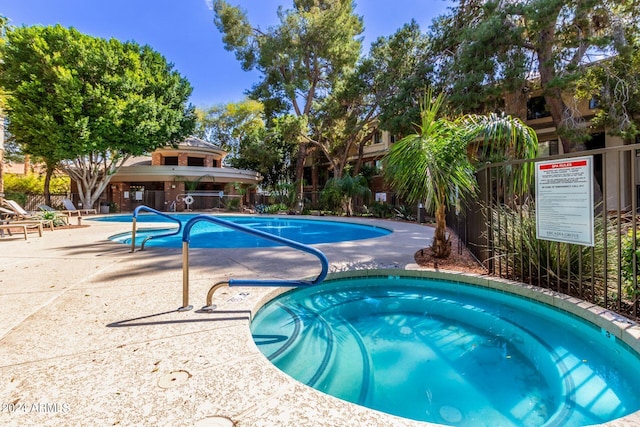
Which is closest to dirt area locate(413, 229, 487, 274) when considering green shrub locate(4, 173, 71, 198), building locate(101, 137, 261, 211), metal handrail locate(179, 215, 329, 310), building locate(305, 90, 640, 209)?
metal handrail locate(179, 215, 329, 310)

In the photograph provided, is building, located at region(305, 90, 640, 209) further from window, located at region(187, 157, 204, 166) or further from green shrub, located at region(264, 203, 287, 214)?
window, located at region(187, 157, 204, 166)

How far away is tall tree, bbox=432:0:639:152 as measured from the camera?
10.9 metres

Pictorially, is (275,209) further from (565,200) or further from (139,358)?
(139,358)

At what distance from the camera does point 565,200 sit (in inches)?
135

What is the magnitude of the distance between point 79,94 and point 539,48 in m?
22.0

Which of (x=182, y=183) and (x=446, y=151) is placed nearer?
(x=446, y=151)

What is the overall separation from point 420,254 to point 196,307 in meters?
4.35

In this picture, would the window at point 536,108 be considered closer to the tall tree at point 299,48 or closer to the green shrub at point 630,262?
the tall tree at point 299,48

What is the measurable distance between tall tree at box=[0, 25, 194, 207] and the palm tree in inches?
737

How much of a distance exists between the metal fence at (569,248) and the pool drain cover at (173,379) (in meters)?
Answer: 3.63

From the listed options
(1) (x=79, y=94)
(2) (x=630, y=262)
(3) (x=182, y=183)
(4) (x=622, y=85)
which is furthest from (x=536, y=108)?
(1) (x=79, y=94)

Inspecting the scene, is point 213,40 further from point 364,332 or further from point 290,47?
point 364,332

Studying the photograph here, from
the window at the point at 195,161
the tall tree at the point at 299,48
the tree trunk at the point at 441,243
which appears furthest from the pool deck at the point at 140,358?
the window at the point at 195,161

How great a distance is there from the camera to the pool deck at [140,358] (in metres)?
1.66
